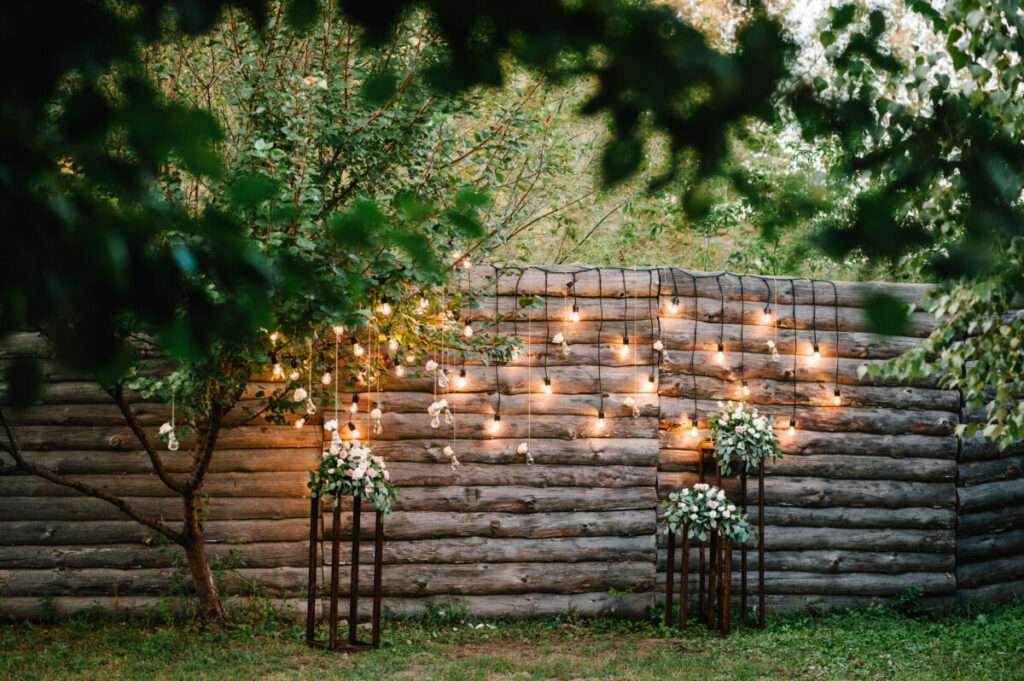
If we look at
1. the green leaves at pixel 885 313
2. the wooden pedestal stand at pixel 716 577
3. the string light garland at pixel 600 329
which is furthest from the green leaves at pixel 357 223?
the string light garland at pixel 600 329

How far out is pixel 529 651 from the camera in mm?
5418

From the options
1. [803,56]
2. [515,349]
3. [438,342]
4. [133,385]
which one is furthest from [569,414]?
[803,56]

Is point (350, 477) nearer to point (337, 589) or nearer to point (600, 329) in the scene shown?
point (337, 589)

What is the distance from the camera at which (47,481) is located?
5684 millimetres

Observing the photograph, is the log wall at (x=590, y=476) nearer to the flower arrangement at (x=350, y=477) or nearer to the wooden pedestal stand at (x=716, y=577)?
the wooden pedestal stand at (x=716, y=577)

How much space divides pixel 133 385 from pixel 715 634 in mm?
3571

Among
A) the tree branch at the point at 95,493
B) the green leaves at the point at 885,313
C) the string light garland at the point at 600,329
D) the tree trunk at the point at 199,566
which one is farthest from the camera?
the string light garland at the point at 600,329

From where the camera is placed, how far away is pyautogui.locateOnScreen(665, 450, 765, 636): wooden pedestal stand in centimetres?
564

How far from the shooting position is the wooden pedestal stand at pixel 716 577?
564cm

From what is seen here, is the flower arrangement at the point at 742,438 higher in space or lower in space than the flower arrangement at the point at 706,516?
higher

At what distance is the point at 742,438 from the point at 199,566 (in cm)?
323

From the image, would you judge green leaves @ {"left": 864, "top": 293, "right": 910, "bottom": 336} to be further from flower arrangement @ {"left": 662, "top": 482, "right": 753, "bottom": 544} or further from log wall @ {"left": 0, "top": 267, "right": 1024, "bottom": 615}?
flower arrangement @ {"left": 662, "top": 482, "right": 753, "bottom": 544}

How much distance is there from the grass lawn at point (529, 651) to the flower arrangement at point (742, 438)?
3.42 ft

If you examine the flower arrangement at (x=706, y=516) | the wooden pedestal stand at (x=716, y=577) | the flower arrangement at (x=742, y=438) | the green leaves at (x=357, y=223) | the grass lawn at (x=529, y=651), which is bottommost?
the grass lawn at (x=529, y=651)
